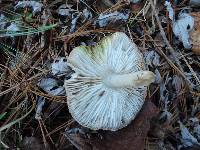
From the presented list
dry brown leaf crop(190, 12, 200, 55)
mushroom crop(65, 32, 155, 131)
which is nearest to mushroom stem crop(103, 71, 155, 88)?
mushroom crop(65, 32, 155, 131)

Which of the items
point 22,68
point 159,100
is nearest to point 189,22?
point 159,100

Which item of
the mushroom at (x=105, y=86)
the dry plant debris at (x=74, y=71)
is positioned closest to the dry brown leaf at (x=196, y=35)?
the dry plant debris at (x=74, y=71)

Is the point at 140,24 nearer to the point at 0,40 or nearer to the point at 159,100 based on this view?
the point at 159,100

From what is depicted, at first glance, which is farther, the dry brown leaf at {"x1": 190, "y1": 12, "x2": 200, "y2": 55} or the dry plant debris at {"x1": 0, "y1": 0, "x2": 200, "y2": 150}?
the dry brown leaf at {"x1": 190, "y1": 12, "x2": 200, "y2": 55}

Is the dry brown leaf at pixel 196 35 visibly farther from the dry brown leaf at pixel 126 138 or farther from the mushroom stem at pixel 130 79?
the mushroom stem at pixel 130 79

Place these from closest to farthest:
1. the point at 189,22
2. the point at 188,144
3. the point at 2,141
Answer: the point at 2,141 < the point at 188,144 < the point at 189,22

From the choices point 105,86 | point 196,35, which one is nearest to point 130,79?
point 105,86

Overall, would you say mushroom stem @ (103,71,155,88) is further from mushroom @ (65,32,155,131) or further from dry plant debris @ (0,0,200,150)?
dry plant debris @ (0,0,200,150)
